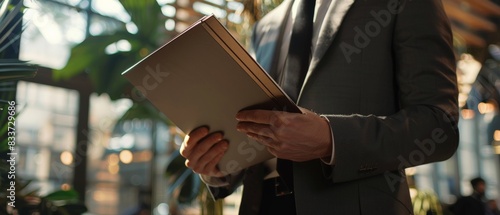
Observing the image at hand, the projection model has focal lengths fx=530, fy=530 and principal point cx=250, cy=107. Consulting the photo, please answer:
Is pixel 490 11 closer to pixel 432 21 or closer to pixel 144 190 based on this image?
pixel 144 190

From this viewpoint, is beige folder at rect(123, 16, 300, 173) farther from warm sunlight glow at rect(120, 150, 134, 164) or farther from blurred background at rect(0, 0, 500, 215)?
warm sunlight glow at rect(120, 150, 134, 164)

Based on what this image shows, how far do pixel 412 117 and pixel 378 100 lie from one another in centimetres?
10

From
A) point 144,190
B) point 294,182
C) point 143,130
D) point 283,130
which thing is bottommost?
point 144,190

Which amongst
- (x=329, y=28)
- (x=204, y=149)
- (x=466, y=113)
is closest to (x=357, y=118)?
(x=329, y=28)

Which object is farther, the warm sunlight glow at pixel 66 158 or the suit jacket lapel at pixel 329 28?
the warm sunlight glow at pixel 66 158

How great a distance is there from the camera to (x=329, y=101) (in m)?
1.08

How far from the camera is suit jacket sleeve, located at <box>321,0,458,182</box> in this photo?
97 centimetres

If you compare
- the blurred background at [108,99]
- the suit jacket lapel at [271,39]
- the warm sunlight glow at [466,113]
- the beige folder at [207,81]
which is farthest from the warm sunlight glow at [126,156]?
the beige folder at [207,81]

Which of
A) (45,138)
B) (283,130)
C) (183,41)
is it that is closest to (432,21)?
(283,130)

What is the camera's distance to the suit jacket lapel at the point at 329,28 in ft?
3.63

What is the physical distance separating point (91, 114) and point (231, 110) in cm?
463

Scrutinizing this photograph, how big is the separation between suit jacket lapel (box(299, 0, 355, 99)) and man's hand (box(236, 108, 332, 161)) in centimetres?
19

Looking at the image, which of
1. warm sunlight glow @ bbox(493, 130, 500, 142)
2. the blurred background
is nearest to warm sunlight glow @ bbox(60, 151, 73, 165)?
the blurred background

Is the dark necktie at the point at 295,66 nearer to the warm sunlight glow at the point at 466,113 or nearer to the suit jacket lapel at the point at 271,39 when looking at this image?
the suit jacket lapel at the point at 271,39
